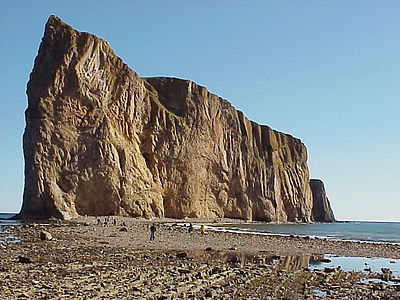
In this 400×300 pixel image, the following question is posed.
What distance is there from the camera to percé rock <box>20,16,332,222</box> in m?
57.0

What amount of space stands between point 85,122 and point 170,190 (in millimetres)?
17721

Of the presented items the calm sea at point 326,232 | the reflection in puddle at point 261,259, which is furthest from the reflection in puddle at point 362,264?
the calm sea at point 326,232

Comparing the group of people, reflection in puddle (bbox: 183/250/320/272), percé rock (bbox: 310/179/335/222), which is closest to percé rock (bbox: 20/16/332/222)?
the group of people

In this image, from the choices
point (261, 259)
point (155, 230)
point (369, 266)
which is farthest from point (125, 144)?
point (369, 266)

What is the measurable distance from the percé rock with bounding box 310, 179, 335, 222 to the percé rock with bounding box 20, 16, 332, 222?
4078cm

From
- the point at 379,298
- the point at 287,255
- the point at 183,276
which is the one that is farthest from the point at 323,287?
the point at 287,255

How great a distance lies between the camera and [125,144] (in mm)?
64688

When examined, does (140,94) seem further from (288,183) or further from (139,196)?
(288,183)

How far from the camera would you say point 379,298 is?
1176 cm

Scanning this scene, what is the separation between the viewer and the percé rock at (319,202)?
131 m

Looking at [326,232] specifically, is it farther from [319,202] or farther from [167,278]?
[319,202]

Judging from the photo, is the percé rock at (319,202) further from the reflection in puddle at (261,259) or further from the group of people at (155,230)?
the reflection in puddle at (261,259)

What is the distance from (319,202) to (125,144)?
269 ft

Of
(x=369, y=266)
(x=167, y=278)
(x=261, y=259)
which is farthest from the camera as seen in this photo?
(x=261, y=259)
